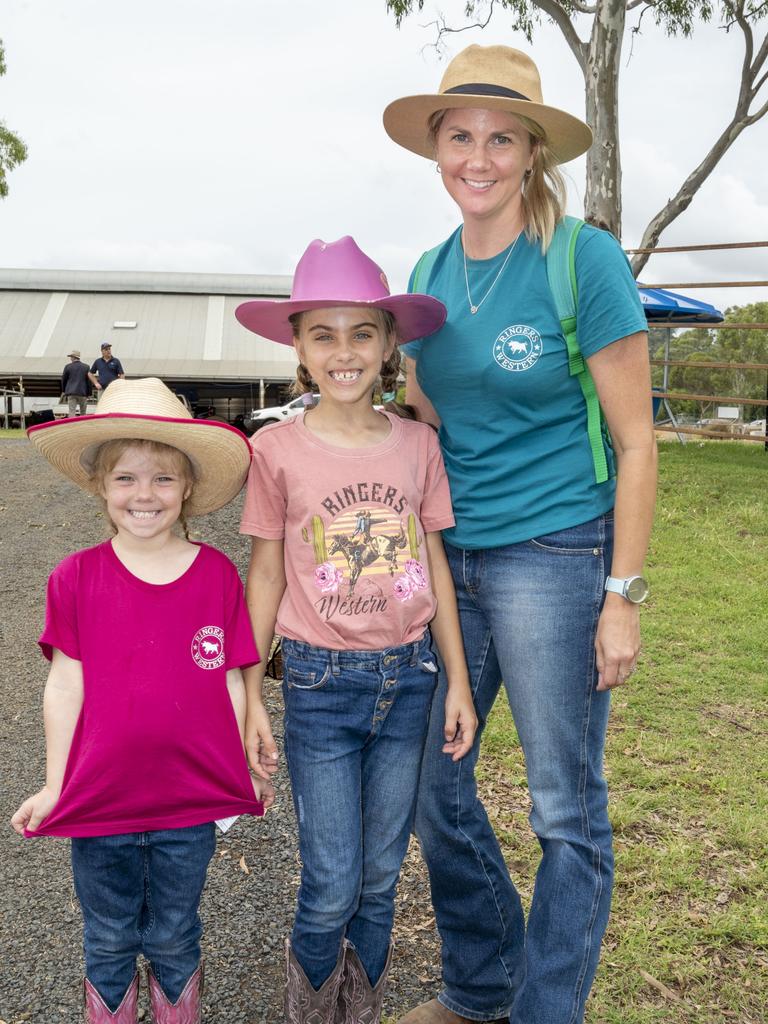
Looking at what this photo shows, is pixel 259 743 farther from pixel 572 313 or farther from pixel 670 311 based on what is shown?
pixel 670 311

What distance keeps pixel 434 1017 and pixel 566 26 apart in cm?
1127

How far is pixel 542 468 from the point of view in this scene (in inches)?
89.4

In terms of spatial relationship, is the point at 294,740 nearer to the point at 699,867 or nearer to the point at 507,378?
the point at 507,378

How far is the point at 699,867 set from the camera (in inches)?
141

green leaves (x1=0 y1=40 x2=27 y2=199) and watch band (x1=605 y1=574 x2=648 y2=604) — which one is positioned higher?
green leaves (x1=0 y1=40 x2=27 y2=199)

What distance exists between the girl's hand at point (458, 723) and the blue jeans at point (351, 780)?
0.08 meters

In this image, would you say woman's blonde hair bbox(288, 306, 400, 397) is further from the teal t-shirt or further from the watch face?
the watch face

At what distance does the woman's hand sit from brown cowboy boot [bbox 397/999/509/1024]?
1.15 m

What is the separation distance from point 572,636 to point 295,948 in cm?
102

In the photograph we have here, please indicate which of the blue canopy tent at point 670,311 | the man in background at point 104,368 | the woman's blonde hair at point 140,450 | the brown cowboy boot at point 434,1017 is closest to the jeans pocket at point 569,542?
the woman's blonde hair at point 140,450

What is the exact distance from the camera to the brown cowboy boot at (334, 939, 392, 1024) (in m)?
2.38

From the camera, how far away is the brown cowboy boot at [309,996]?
2.31 m

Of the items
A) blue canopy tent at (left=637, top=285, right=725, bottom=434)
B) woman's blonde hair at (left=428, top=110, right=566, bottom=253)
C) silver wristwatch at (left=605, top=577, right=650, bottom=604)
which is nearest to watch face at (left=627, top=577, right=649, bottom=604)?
silver wristwatch at (left=605, top=577, right=650, bottom=604)

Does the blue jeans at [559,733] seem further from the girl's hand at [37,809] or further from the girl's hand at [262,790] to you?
the girl's hand at [37,809]
